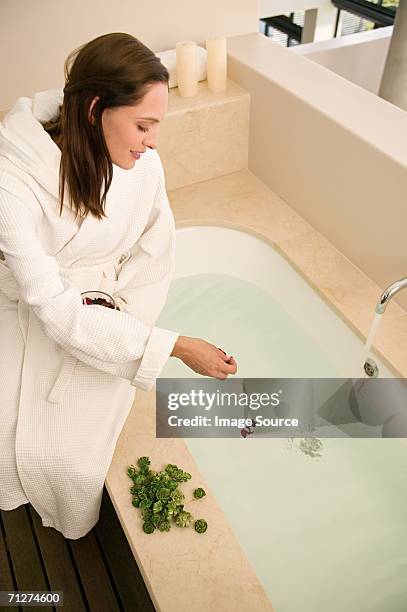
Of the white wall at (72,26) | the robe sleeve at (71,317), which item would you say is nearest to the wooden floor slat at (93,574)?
the robe sleeve at (71,317)

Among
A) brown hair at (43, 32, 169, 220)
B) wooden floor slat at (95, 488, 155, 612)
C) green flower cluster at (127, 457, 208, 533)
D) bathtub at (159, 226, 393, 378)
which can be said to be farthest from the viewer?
bathtub at (159, 226, 393, 378)

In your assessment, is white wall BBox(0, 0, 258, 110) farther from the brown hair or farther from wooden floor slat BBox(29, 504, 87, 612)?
wooden floor slat BBox(29, 504, 87, 612)

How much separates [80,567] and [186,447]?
53cm

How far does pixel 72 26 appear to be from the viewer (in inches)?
81.0

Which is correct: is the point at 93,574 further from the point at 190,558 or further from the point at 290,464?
Answer: the point at 290,464

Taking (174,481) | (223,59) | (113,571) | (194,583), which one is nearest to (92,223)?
(174,481)

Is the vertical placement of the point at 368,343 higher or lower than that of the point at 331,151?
lower

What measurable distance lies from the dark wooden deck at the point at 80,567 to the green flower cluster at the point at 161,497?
0.23m

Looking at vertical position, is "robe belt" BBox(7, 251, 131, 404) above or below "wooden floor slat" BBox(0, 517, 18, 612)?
above

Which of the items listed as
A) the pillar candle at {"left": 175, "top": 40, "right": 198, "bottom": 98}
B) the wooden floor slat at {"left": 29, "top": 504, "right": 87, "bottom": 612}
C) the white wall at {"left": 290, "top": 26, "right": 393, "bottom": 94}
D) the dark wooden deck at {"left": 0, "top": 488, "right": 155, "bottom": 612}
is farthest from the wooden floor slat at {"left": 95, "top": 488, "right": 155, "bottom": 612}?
the white wall at {"left": 290, "top": 26, "right": 393, "bottom": 94}

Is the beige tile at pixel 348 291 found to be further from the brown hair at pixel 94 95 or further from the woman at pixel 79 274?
the brown hair at pixel 94 95

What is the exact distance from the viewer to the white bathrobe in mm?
1233

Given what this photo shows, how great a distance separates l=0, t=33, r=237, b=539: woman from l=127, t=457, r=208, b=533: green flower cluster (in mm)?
94

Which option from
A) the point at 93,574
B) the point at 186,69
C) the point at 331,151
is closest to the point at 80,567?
the point at 93,574
